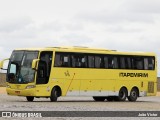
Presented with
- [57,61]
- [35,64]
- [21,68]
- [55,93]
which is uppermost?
[57,61]

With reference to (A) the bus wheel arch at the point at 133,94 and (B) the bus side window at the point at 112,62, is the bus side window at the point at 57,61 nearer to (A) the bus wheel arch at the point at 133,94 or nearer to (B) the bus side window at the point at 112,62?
(B) the bus side window at the point at 112,62

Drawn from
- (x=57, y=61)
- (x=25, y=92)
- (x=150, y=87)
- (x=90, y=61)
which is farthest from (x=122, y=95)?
(x=25, y=92)

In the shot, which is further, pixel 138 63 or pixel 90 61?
pixel 138 63

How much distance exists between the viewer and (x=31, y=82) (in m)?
31.6

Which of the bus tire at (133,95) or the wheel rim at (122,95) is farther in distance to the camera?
the bus tire at (133,95)

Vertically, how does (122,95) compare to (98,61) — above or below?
below

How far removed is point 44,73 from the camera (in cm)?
3209

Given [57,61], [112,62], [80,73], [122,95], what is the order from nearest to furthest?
[57,61] → [80,73] → [112,62] → [122,95]

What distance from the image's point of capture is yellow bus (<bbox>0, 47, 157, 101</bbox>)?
105 feet

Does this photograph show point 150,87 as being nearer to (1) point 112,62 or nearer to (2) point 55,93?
(1) point 112,62

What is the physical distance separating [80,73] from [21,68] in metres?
3.61

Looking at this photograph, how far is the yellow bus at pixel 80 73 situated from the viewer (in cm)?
3186

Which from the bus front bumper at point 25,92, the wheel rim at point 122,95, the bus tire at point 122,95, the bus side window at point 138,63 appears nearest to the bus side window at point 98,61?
the bus tire at point 122,95

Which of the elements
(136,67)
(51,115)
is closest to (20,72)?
(136,67)
